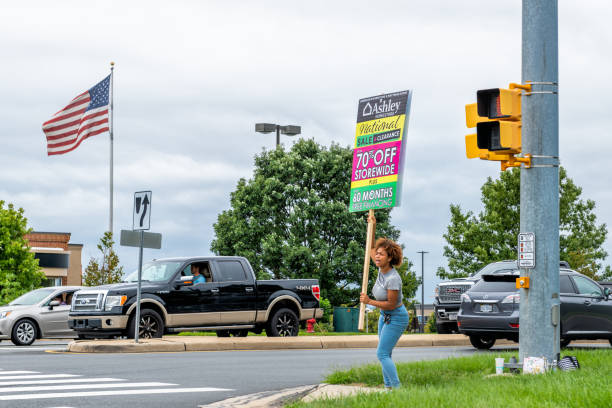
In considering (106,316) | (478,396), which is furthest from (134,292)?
(478,396)

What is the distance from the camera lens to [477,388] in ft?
29.4

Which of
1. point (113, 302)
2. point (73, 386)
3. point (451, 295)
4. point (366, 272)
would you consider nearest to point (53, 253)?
point (113, 302)

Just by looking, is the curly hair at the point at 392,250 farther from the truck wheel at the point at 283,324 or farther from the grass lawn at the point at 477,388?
the truck wheel at the point at 283,324

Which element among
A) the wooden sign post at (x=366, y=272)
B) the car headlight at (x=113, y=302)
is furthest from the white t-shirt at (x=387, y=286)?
the car headlight at (x=113, y=302)

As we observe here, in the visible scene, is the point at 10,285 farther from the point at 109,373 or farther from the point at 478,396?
the point at 478,396

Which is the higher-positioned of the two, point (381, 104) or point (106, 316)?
point (381, 104)

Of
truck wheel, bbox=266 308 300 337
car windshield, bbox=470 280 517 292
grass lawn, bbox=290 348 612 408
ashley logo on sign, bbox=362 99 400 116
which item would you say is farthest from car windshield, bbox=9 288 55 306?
grass lawn, bbox=290 348 612 408

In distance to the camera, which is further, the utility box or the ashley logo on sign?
the utility box

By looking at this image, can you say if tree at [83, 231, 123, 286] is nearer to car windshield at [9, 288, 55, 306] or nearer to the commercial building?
car windshield at [9, 288, 55, 306]

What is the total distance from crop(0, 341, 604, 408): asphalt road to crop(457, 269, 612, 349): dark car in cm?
138

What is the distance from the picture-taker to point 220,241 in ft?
155

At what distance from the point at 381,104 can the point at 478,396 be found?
411 inches

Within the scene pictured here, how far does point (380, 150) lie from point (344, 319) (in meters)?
21.2

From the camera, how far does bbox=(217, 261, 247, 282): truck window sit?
22.2 metres
